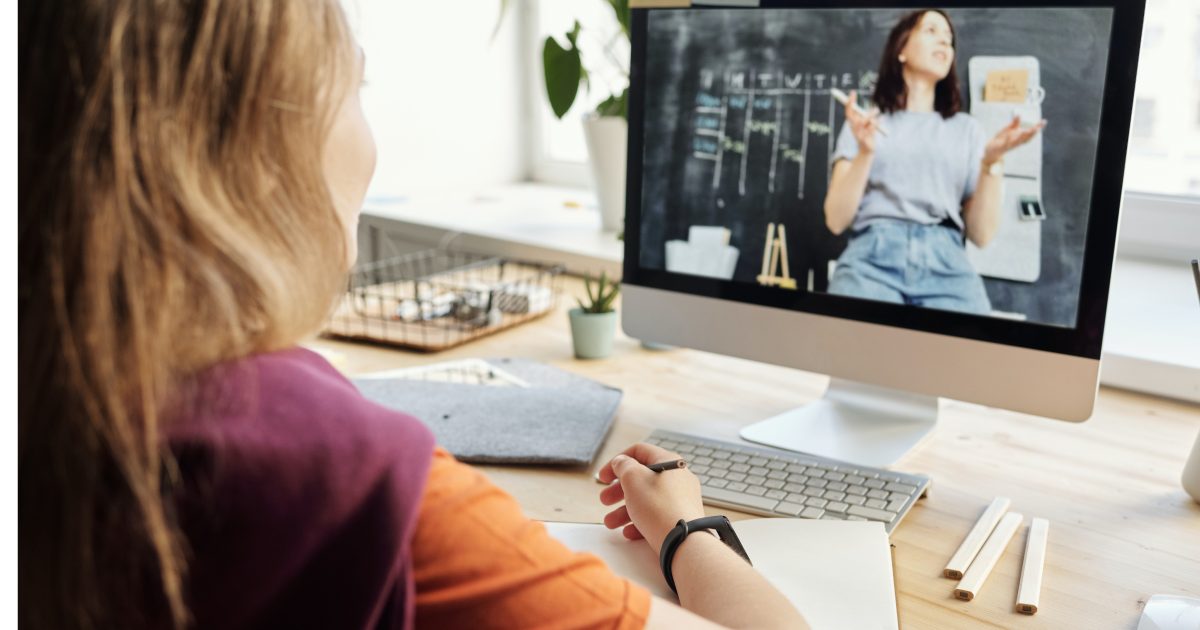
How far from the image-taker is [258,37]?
0.43 m

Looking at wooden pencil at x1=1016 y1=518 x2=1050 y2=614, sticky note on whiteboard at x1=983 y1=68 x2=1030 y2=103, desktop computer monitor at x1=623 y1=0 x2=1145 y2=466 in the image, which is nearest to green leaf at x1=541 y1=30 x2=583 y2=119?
desktop computer monitor at x1=623 y1=0 x2=1145 y2=466

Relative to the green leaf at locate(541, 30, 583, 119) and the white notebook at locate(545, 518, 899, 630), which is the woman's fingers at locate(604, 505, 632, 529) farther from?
the green leaf at locate(541, 30, 583, 119)

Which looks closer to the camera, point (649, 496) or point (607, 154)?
point (649, 496)

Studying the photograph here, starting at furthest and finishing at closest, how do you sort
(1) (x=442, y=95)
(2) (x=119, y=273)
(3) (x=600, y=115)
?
(1) (x=442, y=95), (3) (x=600, y=115), (2) (x=119, y=273)

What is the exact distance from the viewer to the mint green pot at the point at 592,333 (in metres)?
1.28

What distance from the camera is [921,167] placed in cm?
88

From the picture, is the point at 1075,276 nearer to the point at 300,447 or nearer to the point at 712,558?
the point at 712,558

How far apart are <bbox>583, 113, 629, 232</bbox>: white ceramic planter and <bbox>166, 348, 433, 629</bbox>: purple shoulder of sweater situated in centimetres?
133

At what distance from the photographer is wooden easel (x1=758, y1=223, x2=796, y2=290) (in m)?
0.97

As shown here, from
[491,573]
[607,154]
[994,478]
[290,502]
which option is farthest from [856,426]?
[607,154]

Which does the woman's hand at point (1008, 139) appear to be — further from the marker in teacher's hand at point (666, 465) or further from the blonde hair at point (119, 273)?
the blonde hair at point (119, 273)

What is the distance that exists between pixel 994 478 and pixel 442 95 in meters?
2.09

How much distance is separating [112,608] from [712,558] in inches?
15.6

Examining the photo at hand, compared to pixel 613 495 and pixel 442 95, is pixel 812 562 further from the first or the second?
pixel 442 95
